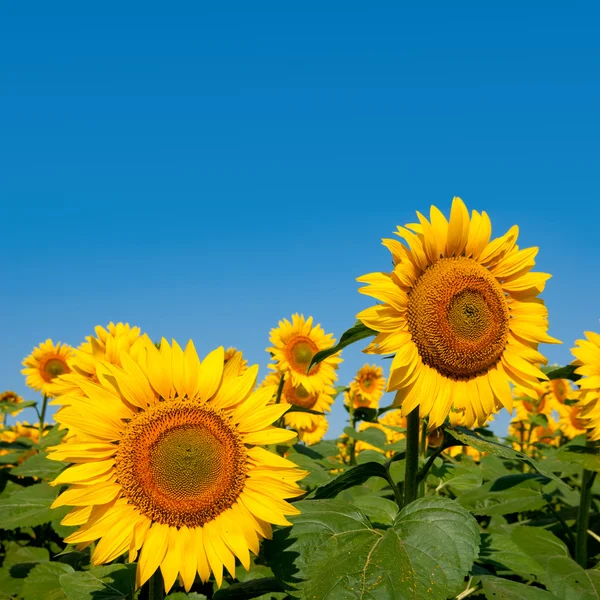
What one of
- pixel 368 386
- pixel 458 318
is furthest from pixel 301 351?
pixel 458 318

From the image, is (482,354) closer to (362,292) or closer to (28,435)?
(362,292)

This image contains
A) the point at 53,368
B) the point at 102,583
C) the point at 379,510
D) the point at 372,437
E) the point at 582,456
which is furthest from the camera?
the point at 53,368

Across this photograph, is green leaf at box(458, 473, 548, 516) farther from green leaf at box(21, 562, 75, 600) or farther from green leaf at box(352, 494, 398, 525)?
green leaf at box(21, 562, 75, 600)

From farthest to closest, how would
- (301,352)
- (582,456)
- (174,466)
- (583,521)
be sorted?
(301,352) → (583,521) → (582,456) → (174,466)

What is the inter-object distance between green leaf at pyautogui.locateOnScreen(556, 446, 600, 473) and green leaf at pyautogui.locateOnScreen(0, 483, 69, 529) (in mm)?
3320

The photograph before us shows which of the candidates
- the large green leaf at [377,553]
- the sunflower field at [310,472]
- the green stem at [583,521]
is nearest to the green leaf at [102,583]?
the sunflower field at [310,472]

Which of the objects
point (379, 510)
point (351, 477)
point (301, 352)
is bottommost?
point (379, 510)

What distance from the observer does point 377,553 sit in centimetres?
289

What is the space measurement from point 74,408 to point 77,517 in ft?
1.59

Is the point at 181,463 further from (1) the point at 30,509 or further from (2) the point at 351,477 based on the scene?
(1) the point at 30,509

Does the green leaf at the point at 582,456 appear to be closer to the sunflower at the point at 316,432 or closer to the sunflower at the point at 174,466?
the sunflower at the point at 174,466

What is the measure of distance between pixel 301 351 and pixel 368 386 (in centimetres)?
204

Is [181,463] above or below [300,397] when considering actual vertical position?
below

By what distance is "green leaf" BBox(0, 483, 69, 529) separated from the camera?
4.53 meters
